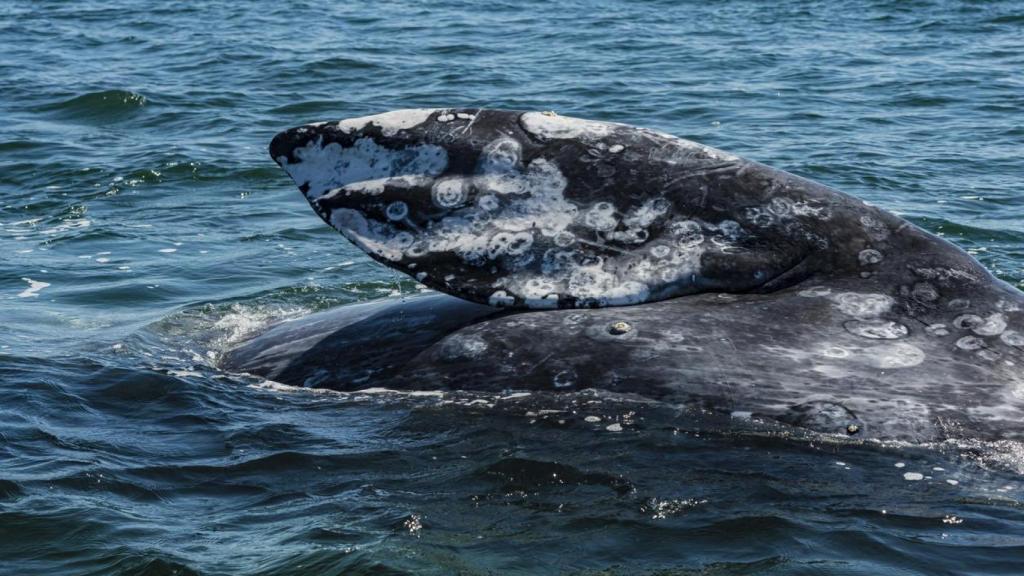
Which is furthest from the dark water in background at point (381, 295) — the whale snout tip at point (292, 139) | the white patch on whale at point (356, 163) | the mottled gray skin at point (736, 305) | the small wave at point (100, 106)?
the whale snout tip at point (292, 139)

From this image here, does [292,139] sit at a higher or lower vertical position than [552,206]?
higher

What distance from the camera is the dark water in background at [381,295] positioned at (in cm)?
530

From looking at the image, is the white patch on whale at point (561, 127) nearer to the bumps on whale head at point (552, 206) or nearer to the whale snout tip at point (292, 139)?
the bumps on whale head at point (552, 206)

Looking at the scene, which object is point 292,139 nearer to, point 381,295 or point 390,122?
point 390,122

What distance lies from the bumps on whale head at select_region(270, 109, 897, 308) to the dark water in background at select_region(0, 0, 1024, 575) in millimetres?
576

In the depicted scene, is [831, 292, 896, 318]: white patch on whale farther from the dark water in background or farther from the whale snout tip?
the whale snout tip

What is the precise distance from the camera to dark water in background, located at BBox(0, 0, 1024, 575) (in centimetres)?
530

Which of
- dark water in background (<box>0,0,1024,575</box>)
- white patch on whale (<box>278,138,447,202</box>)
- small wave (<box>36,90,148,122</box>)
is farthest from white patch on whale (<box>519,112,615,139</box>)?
small wave (<box>36,90,148,122</box>)

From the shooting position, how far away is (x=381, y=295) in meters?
9.91

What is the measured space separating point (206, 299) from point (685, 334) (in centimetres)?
466

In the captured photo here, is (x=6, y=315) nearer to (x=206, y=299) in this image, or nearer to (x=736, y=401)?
(x=206, y=299)

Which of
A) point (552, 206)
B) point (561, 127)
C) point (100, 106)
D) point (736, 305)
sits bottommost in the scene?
point (100, 106)

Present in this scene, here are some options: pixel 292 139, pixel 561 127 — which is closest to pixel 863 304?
pixel 561 127

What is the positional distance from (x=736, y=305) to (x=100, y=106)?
43.0 feet
